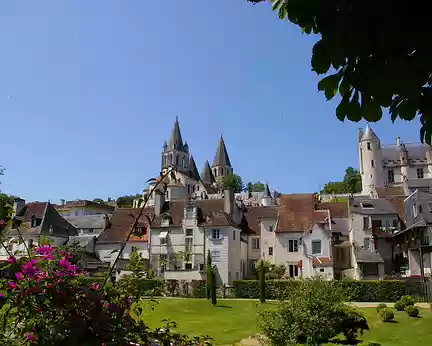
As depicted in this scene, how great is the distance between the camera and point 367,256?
4578 cm

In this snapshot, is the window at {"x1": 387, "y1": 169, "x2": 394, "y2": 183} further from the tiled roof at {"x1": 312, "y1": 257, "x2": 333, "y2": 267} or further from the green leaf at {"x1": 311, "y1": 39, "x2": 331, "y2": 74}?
the green leaf at {"x1": 311, "y1": 39, "x2": 331, "y2": 74}

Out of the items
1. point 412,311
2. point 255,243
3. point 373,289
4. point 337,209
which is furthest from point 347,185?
point 412,311

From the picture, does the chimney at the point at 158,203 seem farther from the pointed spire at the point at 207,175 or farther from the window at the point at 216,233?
the pointed spire at the point at 207,175

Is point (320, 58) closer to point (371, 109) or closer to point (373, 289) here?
point (371, 109)

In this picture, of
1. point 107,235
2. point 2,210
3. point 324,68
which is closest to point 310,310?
point 2,210

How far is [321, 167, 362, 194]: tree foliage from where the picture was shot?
12150cm

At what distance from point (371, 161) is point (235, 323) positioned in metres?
70.2

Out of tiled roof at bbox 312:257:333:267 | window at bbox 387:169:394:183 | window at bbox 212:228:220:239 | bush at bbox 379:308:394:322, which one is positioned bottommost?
bush at bbox 379:308:394:322

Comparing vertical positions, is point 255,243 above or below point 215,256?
above

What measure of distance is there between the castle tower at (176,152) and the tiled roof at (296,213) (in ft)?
263

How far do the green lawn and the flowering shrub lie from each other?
16930mm

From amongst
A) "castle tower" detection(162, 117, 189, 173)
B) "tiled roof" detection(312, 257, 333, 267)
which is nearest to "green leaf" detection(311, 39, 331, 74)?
"tiled roof" detection(312, 257, 333, 267)

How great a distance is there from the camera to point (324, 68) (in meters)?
3.33

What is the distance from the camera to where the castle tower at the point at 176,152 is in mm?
135750
